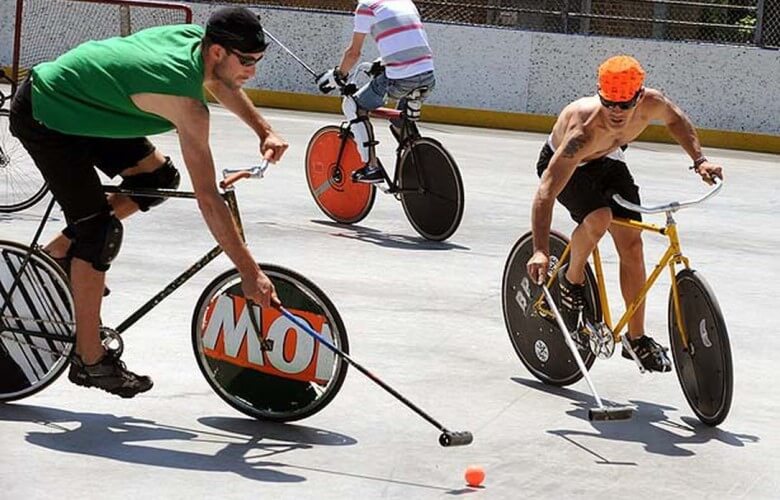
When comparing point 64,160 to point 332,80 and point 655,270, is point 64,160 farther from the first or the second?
point 332,80

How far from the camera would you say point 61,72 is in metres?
6.09

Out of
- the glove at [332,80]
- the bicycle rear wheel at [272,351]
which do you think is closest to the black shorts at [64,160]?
the bicycle rear wheel at [272,351]

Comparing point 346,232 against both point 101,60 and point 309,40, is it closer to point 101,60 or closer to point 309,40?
point 101,60

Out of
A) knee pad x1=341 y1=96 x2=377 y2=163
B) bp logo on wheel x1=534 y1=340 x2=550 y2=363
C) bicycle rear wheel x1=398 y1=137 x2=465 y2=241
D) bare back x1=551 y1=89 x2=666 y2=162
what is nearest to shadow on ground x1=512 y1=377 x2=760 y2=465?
bp logo on wheel x1=534 y1=340 x2=550 y2=363

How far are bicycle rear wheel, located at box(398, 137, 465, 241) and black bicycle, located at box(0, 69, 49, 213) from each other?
2519mm

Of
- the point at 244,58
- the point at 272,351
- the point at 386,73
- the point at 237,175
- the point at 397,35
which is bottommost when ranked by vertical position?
the point at 272,351

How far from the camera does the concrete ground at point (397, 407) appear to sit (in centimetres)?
576

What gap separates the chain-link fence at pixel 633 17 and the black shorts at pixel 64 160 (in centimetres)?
1348

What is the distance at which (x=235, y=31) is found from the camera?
5777mm

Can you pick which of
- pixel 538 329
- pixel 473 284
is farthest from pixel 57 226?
pixel 538 329

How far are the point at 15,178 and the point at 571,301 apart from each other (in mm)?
5749

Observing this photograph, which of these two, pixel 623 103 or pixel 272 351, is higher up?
pixel 623 103

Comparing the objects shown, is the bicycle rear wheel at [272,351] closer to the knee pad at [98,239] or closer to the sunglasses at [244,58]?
the knee pad at [98,239]

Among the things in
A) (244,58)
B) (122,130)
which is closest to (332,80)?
(122,130)
